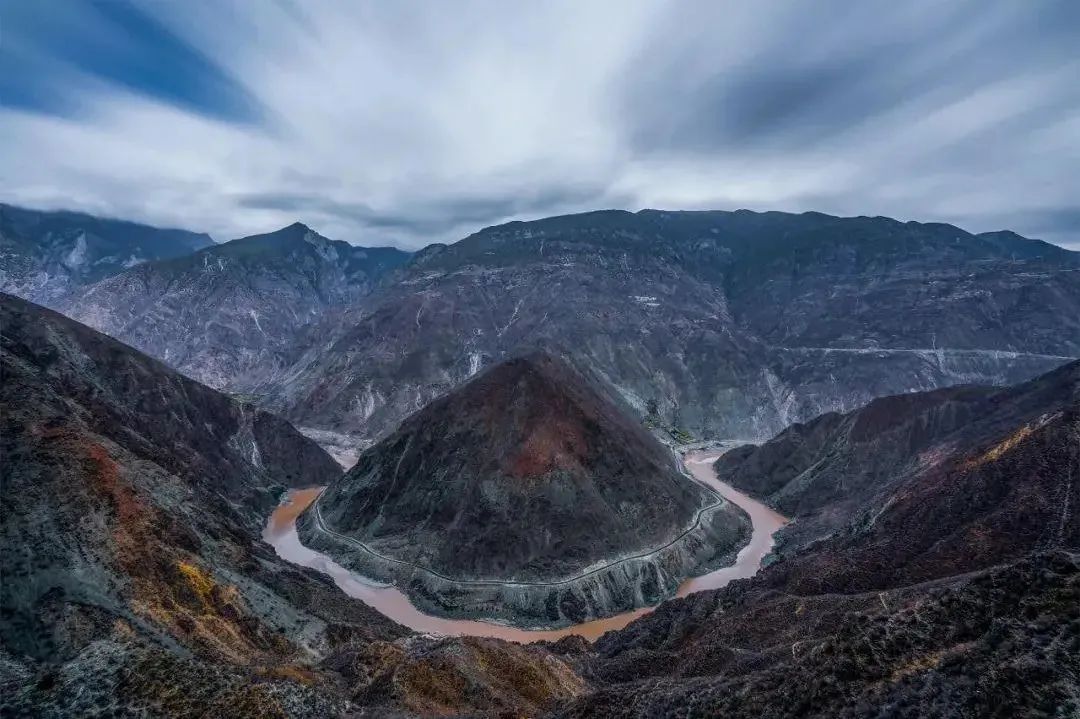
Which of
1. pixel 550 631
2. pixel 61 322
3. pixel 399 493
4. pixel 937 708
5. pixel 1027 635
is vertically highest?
pixel 61 322

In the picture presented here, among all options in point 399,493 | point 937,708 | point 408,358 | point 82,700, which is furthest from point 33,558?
point 408,358

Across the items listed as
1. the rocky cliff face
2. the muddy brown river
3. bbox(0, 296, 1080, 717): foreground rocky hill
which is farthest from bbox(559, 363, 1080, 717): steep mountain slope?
the rocky cliff face

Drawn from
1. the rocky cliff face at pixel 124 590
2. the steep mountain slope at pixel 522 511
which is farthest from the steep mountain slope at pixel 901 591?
the rocky cliff face at pixel 124 590

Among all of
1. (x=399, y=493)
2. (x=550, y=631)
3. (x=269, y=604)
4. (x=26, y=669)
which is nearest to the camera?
(x=26, y=669)

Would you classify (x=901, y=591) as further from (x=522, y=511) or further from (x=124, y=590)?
(x=124, y=590)

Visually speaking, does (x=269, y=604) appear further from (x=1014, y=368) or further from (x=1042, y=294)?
(x=1042, y=294)

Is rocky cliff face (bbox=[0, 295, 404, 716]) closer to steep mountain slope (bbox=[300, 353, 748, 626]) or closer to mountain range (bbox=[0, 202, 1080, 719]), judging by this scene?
mountain range (bbox=[0, 202, 1080, 719])
